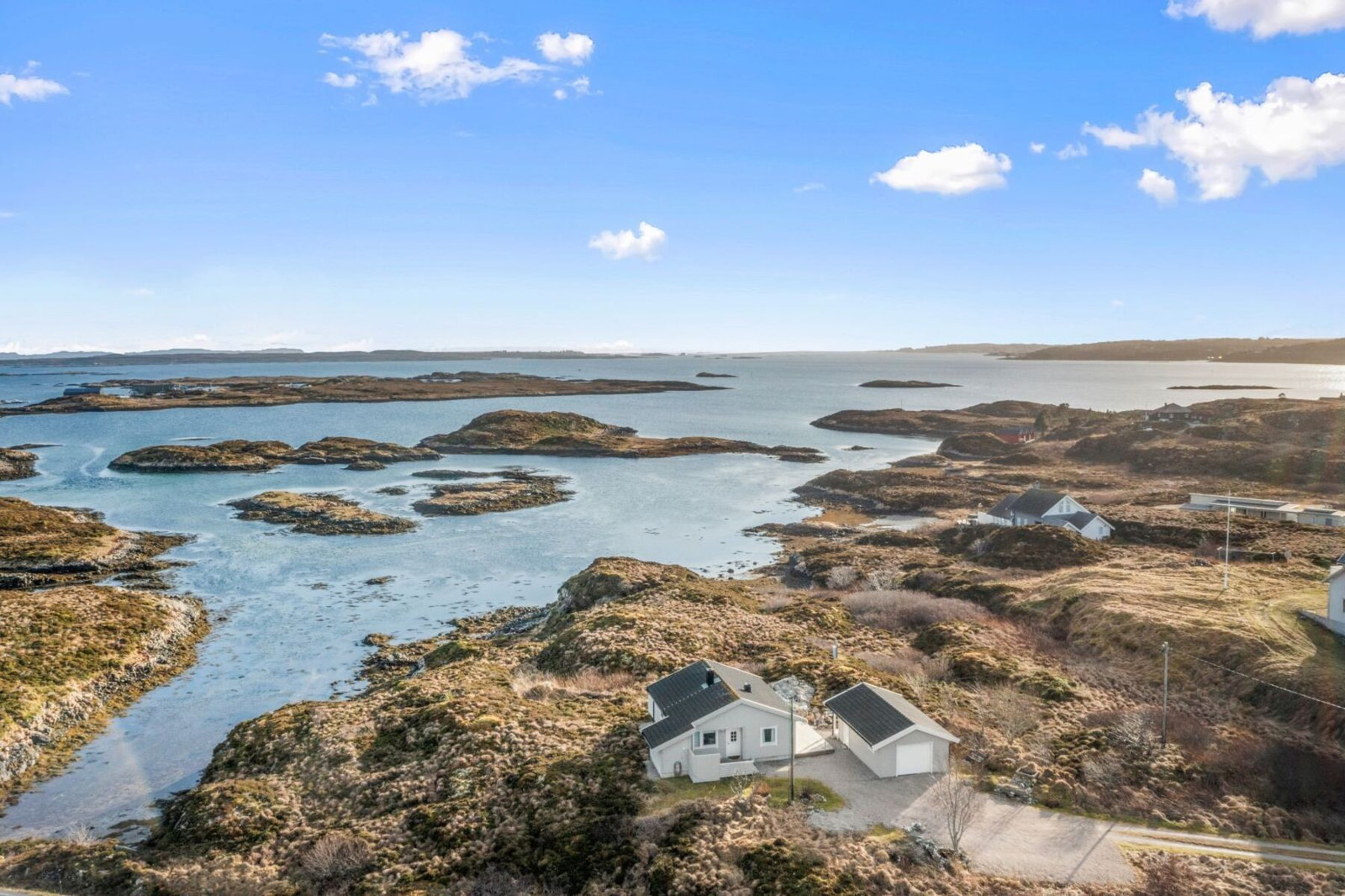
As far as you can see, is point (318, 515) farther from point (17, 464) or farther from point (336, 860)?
point (336, 860)

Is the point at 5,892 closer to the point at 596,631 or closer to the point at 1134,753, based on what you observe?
the point at 596,631

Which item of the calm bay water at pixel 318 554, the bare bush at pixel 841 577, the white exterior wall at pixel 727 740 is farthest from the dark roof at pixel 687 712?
the bare bush at pixel 841 577

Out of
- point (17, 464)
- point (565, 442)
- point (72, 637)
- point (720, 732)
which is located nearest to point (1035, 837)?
point (720, 732)

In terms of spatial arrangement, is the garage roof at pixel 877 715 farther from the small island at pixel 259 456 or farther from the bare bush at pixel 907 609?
the small island at pixel 259 456

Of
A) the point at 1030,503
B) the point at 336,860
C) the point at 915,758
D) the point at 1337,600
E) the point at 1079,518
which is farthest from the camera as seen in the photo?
the point at 1030,503

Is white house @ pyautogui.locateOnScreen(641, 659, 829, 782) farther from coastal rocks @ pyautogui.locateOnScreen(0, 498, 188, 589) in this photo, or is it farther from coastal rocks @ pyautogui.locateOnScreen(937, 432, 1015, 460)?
coastal rocks @ pyautogui.locateOnScreen(937, 432, 1015, 460)

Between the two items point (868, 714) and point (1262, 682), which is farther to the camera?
point (1262, 682)

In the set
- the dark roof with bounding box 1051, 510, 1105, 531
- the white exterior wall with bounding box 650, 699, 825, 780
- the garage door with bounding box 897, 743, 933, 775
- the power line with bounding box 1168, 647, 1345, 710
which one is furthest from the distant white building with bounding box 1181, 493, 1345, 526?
the white exterior wall with bounding box 650, 699, 825, 780
